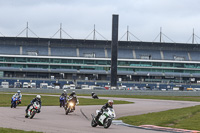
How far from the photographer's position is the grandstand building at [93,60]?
5202 inches

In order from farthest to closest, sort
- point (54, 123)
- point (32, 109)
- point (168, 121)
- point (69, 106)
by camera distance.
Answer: point (69, 106) < point (32, 109) < point (168, 121) < point (54, 123)

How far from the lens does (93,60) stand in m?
135

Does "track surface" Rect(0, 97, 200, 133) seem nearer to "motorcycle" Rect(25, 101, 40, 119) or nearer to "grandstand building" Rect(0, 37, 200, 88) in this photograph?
"motorcycle" Rect(25, 101, 40, 119)

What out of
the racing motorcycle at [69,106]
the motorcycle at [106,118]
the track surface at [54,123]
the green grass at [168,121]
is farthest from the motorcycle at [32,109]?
the motorcycle at [106,118]

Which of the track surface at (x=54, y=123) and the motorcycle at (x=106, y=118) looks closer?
the track surface at (x=54, y=123)

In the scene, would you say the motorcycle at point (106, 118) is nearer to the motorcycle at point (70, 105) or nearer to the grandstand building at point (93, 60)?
the motorcycle at point (70, 105)

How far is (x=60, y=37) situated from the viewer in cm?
14188

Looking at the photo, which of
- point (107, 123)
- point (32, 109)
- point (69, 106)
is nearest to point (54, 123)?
point (107, 123)

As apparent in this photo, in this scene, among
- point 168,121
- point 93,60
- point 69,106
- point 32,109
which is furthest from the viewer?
point 93,60

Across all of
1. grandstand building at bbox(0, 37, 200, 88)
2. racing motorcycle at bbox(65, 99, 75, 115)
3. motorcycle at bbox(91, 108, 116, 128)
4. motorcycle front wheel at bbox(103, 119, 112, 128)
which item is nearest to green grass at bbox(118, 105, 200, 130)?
motorcycle at bbox(91, 108, 116, 128)

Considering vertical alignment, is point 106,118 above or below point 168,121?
above

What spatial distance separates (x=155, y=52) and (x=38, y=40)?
38.3 meters

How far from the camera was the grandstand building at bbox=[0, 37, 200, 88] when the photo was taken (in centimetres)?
13212

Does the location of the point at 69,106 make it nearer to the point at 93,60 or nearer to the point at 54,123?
the point at 54,123
